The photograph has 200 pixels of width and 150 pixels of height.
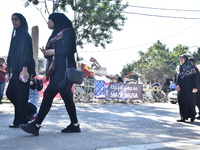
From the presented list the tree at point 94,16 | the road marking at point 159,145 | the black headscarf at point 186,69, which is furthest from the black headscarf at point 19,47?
the tree at point 94,16

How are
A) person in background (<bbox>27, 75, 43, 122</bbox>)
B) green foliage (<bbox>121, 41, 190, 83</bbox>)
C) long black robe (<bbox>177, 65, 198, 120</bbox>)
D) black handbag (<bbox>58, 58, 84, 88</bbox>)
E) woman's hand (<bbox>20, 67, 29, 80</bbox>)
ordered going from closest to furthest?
black handbag (<bbox>58, 58, 84, 88</bbox>), woman's hand (<bbox>20, 67, 29, 80</bbox>), person in background (<bbox>27, 75, 43, 122</bbox>), long black robe (<bbox>177, 65, 198, 120</bbox>), green foliage (<bbox>121, 41, 190, 83</bbox>)

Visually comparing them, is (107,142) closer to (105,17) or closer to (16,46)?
(16,46)

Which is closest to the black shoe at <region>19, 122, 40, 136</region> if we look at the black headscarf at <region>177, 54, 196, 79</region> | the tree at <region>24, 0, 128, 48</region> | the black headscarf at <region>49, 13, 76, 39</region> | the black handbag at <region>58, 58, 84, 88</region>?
the black handbag at <region>58, 58, 84, 88</region>

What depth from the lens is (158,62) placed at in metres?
58.9

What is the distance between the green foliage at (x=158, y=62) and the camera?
58.2 meters

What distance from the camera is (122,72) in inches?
3514

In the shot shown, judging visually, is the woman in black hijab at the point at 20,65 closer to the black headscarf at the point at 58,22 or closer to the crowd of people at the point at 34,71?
the crowd of people at the point at 34,71

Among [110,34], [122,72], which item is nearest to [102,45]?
[110,34]

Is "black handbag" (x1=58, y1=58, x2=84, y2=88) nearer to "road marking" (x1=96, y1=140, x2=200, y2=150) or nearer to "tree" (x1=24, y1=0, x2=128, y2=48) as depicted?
"road marking" (x1=96, y1=140, x2=200, y2=150)

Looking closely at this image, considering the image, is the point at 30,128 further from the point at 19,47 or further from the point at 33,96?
the point at 33,96

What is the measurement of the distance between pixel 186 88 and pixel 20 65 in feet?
14.2

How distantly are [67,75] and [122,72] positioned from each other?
85019 millimetres

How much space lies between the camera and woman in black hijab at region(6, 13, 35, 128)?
510 centimetres

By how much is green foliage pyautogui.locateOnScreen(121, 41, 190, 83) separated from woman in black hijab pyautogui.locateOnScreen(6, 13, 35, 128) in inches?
2042
